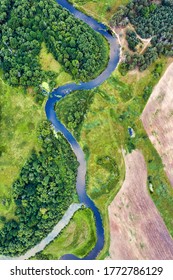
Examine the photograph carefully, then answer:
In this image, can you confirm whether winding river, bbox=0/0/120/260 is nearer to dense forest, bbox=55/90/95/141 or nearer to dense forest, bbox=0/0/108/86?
dense forest, bbox=55/90/95/141

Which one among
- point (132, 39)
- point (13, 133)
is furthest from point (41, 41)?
point (13, 133)

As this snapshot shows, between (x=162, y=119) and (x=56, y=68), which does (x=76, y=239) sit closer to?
(x=162, y=119)

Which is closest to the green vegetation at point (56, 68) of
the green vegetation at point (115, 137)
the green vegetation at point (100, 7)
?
the green vegetation at point (115, 137)

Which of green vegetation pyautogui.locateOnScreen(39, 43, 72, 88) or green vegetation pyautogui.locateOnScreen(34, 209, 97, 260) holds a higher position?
green vegetation pyautogui.locateOnScreen(39, 43, 72, 88)

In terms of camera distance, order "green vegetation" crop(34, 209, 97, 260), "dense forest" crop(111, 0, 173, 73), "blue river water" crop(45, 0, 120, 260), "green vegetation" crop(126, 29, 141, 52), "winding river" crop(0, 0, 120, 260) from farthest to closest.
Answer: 1. "green vegetation" crop(126, 29, 141, 52)
2. "dense forest" crop(111, 0, 173, 73)
3. "blue river water" crop(45, 0, 120, 260)
4. "winding river" crop(0, 0, 120, 260)
5. "green vegetation" crop(34, 209, 97, 260)

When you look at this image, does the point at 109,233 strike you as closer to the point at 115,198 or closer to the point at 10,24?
the point at 115,198

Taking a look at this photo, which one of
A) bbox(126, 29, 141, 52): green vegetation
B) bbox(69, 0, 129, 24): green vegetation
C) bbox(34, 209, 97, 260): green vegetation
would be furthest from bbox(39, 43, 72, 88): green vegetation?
bbox(34, 209, 97, 260): green vegetation

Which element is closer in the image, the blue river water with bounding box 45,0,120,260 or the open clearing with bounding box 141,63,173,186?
the blue river water with bounding box 45,0,120,260

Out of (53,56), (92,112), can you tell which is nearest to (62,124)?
(92,112)
